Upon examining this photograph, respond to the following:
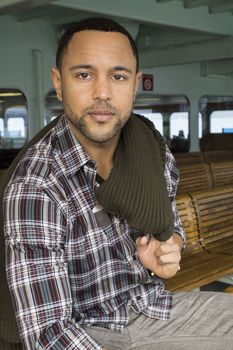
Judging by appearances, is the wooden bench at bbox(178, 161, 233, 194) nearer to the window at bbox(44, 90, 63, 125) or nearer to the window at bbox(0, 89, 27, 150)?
the window at bbox(0, 89, 27, 150)

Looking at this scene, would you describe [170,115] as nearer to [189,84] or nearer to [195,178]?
[189,84]

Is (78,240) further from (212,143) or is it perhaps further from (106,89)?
(212,143)

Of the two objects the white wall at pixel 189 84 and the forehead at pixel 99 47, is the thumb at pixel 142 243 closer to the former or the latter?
the forehead at pixel 99 47

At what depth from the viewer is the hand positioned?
150cm

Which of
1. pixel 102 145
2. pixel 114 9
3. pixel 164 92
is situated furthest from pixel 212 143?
pixel 102 145

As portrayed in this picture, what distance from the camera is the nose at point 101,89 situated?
4.54ft

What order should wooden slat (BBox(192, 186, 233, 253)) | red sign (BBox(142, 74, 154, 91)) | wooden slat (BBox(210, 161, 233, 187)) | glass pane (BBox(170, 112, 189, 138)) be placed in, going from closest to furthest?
1. wooden slat (BBox(192, 186, 233, 253))
2. wooden slat (BBox(210, 161, 233, 187))
3. red sign (BBox(142, 74, 154, 91))
4. glass pane (BBox(170, 112, 189, 138))

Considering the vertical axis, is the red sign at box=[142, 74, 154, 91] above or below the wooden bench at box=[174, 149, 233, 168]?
above

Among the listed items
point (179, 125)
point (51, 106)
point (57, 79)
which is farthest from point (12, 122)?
point (57, 79)

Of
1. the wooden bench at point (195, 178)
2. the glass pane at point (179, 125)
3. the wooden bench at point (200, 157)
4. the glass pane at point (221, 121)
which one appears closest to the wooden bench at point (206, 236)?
the wooden bench at point (195, 178)

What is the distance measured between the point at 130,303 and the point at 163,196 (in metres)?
0.36

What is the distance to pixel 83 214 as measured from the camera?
1380 millimetres

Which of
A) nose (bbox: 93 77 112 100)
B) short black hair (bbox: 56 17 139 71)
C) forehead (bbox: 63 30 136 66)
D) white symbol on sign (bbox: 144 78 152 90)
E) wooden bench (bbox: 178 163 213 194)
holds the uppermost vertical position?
white symbol on sign (bbox: 144 78 152 90)

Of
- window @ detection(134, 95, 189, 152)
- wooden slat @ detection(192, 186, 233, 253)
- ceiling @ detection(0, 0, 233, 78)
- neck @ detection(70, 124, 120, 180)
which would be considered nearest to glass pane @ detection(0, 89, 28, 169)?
ceiling @ detection(0, 0, 233, 78)
